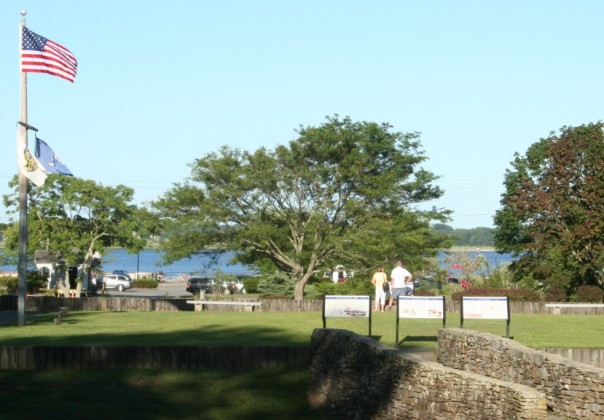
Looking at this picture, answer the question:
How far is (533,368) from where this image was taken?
16.1m

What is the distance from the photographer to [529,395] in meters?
12.5

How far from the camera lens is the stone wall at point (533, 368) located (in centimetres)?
1399

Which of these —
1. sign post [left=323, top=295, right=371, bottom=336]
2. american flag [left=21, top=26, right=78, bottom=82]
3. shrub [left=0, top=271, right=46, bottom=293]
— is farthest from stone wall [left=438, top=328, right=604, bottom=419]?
shrub [left=0, top=271, right=46, bottom=293]

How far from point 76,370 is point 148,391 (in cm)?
187

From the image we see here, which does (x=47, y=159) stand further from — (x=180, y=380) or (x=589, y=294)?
(x=589, y=294)

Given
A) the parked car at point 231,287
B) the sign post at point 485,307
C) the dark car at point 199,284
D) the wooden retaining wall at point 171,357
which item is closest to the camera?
the wooden retaining wall at point 171,357

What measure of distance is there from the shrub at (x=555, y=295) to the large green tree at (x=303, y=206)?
242 inches

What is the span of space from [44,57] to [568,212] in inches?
1156

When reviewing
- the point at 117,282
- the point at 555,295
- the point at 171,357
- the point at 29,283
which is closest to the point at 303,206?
the point at 555,295

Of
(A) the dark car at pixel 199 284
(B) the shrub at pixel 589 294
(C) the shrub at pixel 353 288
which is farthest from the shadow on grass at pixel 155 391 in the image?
(A) the dark car at pixel 199 284

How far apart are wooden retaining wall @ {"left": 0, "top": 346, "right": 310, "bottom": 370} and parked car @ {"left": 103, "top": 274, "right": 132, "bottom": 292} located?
61.4 meters

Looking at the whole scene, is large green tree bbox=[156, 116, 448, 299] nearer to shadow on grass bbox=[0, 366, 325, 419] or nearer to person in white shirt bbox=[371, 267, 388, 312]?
person in white shirt bbox=[371, 267, 388, 312]

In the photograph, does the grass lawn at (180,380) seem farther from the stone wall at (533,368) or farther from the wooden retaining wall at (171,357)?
the stone wall at (533,368)

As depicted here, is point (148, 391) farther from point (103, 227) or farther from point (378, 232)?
point (103, 227)
